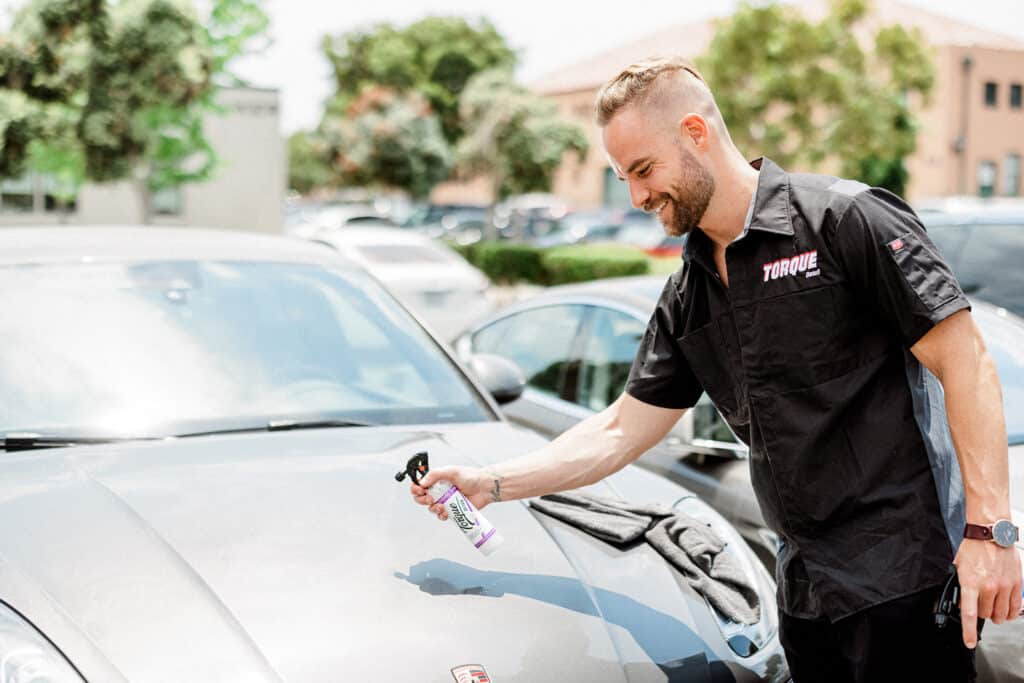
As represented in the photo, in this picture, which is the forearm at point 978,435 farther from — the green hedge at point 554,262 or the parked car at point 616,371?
the green hedge at point 554,262

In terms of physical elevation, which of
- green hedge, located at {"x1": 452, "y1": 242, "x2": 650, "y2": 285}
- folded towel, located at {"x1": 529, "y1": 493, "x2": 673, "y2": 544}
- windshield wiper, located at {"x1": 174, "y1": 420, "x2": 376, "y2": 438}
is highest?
windshield wiper, located at {"x1": 174, "y1": 420, "x2": 376, "y2": 438}

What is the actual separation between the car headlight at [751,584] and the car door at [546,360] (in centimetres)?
167

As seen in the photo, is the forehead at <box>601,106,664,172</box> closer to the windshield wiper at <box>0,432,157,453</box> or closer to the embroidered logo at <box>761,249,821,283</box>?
the embroidered logo at <box>761,249,821,283</box>

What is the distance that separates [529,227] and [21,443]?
1381 inches

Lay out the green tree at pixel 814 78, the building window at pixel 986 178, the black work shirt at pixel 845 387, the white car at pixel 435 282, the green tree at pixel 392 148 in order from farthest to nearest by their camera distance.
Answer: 1. the building window at pixel 986 178
2. the green tree at pixel 392 148
3. the green tree at pixel 814 78
4. the white car at pixel 435 282
5. the black work shirt at pixel 845 387

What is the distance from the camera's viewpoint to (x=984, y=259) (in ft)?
20.4

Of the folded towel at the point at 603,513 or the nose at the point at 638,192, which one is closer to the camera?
the nose at the point at 638,192

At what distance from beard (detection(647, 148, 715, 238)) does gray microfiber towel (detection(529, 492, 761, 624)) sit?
0.80m

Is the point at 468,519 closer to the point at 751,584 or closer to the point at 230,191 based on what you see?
the point at 751,584

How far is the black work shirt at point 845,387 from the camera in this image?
2.13 meters

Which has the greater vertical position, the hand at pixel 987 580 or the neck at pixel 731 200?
the neck at pixel 731 200

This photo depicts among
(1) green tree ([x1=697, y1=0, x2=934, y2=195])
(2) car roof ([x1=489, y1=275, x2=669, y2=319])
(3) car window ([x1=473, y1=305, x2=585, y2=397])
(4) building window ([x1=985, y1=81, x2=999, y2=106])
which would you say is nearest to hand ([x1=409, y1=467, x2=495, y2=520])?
(2) car roof ([x1=489, y1=275, x2=669, y2=319])

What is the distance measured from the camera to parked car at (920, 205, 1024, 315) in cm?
614

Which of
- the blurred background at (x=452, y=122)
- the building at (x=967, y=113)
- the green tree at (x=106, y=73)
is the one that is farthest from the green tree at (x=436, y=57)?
the green tree at (x=106, y=73)
